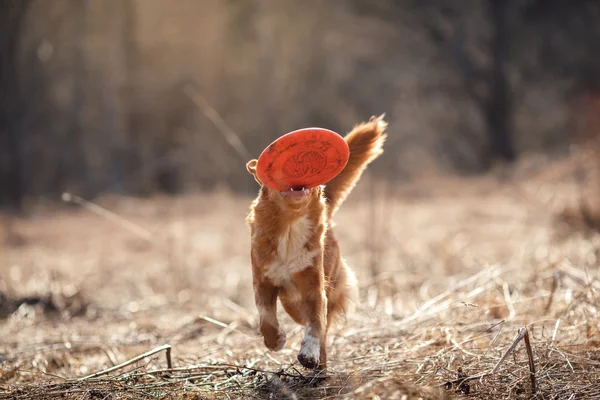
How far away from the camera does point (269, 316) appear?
388 centimetres

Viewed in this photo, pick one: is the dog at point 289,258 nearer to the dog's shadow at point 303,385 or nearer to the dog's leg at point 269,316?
the dog's leg at point 269,316

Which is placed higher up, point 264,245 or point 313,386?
point 264,245

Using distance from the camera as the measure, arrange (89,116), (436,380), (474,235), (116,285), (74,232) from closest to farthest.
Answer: (436,380) < (116,285) < (474,235) < (74,232) < (89,116)

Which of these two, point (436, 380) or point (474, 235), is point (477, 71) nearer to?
point (474, 235)

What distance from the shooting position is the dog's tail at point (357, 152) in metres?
4.89

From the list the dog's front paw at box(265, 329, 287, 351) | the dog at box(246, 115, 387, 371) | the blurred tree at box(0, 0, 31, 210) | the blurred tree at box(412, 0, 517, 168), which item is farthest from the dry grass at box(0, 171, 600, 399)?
the blurred tree at box(412, 0, 517, 168)

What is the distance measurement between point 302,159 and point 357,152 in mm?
1413

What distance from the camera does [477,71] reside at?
25234 millimetres

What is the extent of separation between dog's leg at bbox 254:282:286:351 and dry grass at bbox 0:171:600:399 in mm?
178

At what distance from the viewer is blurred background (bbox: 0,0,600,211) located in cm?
2462

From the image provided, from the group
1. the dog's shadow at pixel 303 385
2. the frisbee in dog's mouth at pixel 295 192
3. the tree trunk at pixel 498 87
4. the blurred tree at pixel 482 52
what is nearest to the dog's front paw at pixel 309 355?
the dog's shadow at pixel 303 385

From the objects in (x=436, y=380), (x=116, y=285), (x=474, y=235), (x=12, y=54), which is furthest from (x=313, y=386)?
(x=12, y=54)

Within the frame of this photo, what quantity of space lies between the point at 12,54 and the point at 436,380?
1825 centimetres

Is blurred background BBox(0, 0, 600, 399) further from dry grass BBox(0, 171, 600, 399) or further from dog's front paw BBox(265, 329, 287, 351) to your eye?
dog's front paw BBox(265, 329, 287, 351)
